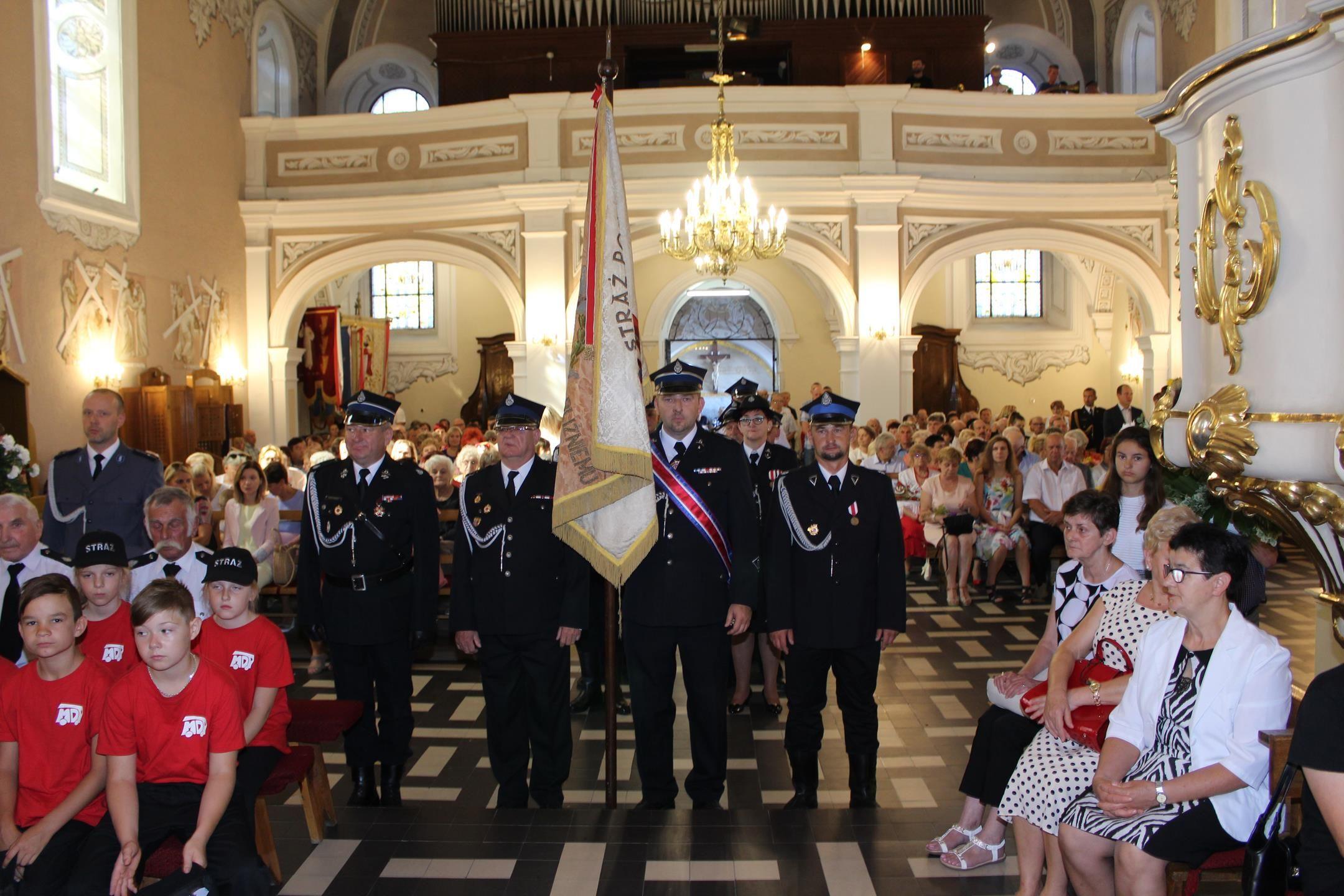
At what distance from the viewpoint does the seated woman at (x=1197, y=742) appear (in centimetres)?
238

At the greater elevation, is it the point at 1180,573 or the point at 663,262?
the point at 663,262

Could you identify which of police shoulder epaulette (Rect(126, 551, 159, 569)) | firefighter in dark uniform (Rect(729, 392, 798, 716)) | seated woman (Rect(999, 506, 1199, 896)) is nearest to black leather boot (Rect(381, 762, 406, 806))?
police shoulder epaulette (Rect(126, 551, 159, 569))

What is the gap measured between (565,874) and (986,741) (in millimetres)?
1320

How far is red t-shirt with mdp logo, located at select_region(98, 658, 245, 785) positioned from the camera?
2.68m

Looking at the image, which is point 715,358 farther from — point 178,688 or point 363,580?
point 178,688

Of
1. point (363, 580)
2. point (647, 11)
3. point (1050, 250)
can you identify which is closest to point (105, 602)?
point (363, 580)

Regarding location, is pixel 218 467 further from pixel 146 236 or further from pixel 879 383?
pixel 879 383

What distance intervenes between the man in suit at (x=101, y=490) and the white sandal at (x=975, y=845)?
145 inches

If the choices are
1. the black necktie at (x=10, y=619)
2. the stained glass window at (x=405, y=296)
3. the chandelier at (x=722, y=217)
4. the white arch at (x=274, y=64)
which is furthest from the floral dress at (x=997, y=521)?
the stained glass window at (x=405, y=296)

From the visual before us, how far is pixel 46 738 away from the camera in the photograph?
9.12ft

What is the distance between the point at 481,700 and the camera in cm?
521

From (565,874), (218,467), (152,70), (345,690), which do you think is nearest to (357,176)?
(152,70)

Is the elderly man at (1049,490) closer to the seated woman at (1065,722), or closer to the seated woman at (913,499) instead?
the seated woman at (913,499)

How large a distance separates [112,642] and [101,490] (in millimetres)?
1682
